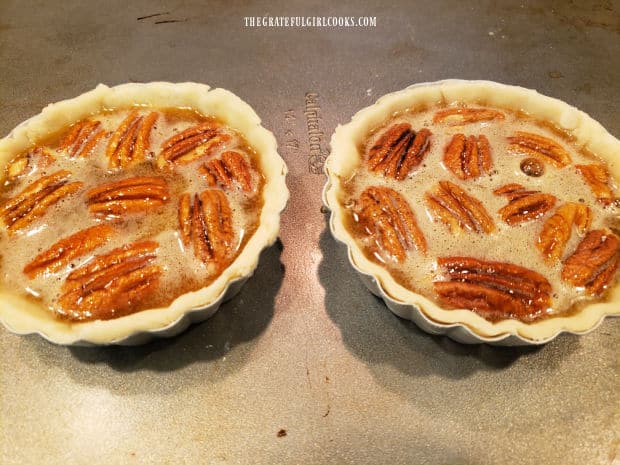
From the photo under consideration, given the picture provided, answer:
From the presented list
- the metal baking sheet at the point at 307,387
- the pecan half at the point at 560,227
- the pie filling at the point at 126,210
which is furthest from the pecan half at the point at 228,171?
the pecan half at the point at 560,227

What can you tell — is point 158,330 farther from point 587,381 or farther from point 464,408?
point 587,381

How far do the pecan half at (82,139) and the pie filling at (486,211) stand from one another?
2.88 feet

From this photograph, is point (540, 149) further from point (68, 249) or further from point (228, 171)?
point (68, 249)

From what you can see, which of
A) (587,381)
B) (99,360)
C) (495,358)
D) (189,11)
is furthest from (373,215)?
(189,11)

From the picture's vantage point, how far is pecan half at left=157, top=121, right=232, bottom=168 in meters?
1.65

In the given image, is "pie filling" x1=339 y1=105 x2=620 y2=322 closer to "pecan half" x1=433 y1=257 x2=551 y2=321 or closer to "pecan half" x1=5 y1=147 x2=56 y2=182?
"pecan half" x1=433 y1=257 x2=551 y2=321

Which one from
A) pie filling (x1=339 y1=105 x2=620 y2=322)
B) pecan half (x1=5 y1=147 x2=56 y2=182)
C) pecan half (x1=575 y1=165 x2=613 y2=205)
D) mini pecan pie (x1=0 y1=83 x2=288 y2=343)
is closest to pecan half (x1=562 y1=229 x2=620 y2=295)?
pie filling (x1=339 y1=105 x2=620 y2=322)

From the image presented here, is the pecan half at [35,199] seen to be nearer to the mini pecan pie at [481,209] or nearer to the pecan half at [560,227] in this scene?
the mini pecan pie at [481,209]

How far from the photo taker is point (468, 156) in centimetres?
163

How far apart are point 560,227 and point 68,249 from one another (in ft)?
4.75

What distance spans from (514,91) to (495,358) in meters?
0.93

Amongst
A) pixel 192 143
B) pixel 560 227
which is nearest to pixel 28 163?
pixel 192 143

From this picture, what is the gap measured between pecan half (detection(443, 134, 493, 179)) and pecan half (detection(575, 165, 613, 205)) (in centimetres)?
30

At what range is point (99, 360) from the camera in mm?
1507
